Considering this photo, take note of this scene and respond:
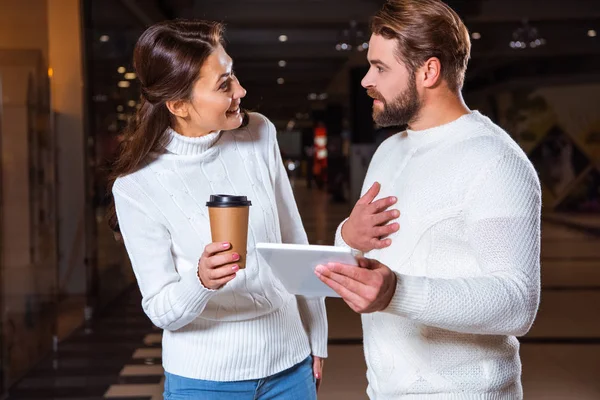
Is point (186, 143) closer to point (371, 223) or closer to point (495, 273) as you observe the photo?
point (371, 223)

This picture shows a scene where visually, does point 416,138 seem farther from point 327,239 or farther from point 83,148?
point 327,239

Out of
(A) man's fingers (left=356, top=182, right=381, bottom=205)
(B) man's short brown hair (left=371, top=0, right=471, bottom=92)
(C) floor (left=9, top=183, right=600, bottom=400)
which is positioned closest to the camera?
(B) man's short brown hair (left=371, top=0, right=471, bottom=92)

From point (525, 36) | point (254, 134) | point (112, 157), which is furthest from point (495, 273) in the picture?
point (525, 36)

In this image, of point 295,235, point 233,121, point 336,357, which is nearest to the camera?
point 233,121

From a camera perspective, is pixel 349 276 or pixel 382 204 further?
pixel 382 204

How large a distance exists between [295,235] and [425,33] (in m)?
0.71

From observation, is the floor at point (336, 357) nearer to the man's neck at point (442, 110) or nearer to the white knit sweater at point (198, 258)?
the white knit sweater at point (198, 258)

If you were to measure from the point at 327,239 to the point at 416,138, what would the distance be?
1038 cm

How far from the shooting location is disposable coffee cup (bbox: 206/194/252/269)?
5.16 ft

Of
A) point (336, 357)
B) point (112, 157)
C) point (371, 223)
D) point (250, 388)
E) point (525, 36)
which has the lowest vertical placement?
point (336, 357)

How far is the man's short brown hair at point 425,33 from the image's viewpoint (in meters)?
1.78

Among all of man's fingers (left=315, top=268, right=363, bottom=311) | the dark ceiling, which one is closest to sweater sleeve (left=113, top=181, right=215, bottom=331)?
man's fingers (left=315, top=268, right=363, bottom=311)

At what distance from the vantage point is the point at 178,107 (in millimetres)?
2023

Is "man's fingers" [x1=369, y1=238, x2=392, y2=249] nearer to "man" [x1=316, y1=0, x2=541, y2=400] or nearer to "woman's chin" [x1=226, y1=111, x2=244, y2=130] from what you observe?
"man" [x1=316, y1=0, x2=541, y2=400]
